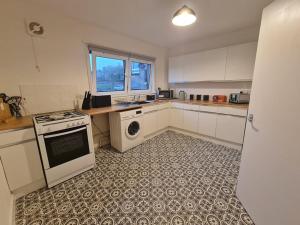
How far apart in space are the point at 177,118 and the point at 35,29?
3.18 meters

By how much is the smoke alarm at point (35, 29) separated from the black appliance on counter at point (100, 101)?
1.18 m

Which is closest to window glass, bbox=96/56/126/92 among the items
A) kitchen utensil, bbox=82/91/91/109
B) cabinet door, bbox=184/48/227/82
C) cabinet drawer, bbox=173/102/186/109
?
kitchen utensil, bbox=82/91/91/109

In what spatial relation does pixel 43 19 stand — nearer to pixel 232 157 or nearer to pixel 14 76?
pixel 14 76

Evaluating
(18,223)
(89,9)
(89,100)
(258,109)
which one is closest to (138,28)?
(89,9)

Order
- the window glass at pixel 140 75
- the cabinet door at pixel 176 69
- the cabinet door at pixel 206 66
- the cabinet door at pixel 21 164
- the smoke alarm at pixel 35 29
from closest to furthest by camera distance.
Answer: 1. the cabinet door at pixel 21 164
2. the smoke alarm at pixel 35 29
3. the cabinet door at pixel 206 66
4. the window glass at pixel 140 75
5. the cabinet door at pixel 176 69

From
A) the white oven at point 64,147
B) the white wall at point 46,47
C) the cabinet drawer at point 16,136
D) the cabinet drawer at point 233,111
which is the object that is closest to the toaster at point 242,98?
the cabinet drawer at point 233,111

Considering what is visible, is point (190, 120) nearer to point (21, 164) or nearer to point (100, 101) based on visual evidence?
point (100, 101)

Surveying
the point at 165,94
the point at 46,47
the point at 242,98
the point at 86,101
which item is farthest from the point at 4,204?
the point at 242,98

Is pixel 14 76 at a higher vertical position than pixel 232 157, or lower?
higher

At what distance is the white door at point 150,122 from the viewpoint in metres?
2.99

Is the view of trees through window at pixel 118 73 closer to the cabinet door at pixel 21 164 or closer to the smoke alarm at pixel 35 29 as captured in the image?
the smoke alarm at pixel 35 29

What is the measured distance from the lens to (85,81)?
2551 mm

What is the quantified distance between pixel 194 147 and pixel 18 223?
270 centimetres

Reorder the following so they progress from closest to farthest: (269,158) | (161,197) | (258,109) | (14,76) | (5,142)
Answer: (269,158) < (258,109) < (5,142) < (161,197) < (14,76)
